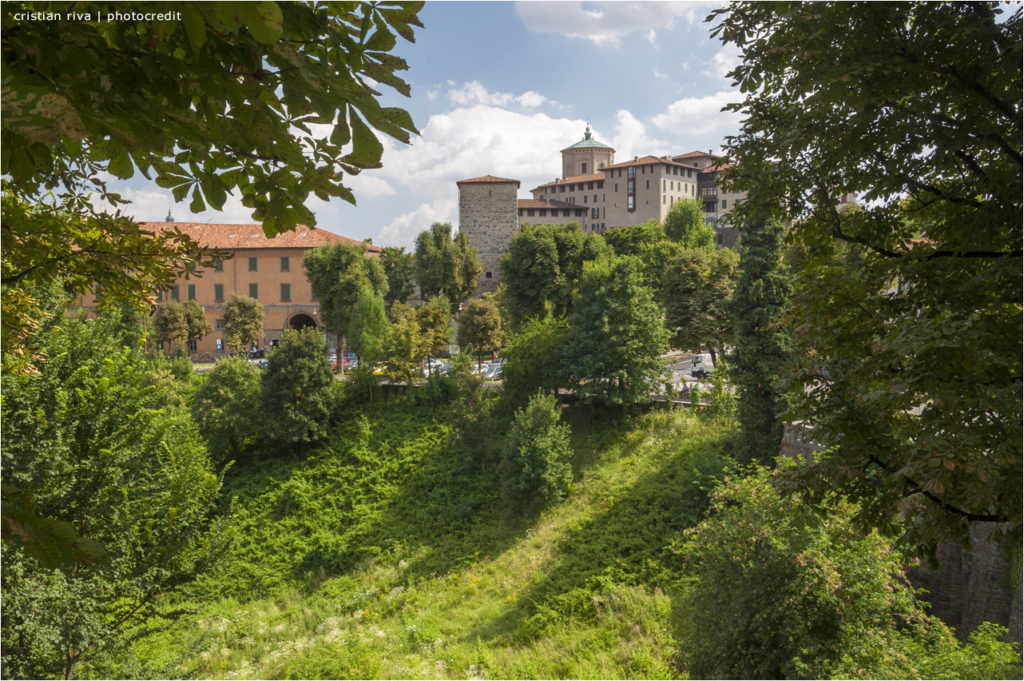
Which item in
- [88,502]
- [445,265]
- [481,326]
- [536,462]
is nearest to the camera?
[88,502]

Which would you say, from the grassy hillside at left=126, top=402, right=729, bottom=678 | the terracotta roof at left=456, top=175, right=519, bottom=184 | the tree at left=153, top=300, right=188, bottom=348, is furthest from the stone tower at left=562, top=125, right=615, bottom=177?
the grassy hillside at left=126, top=402, right=729, bottom=678

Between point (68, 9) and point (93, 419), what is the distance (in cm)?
829

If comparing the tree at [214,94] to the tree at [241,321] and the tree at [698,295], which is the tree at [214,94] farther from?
the tree at [241,321]

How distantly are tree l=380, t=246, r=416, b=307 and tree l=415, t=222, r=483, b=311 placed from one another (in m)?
5.59

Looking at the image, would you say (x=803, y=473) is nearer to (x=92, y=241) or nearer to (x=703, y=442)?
(x=92, y=241)

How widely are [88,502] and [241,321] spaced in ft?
119

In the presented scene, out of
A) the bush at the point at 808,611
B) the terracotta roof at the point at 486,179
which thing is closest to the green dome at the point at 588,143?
the terracotta roof at the point at 486,179

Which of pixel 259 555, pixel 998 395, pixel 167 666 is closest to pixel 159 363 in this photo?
pixel 259 555

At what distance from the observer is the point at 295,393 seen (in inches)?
1109

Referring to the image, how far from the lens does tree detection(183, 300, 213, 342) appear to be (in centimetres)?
4357

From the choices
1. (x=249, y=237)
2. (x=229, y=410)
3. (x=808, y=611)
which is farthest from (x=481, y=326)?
(x=808, y=611)

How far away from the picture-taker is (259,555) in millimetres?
22750

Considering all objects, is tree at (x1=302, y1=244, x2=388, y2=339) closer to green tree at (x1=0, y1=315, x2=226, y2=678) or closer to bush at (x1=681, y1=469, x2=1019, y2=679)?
green tree at (x1=0, y1=315, x2=226, y2=678)

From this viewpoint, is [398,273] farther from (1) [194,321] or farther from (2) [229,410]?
(2) [229,410]
